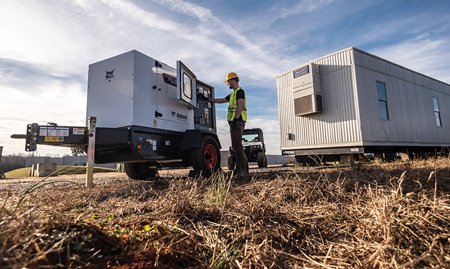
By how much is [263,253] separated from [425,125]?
13.2 m

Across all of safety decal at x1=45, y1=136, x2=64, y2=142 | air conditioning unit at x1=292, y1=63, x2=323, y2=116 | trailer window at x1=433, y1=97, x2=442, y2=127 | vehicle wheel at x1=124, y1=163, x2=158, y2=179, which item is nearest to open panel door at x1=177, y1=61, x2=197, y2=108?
vehicle wheel at x1=124, y1=163, x2=158, y2=179

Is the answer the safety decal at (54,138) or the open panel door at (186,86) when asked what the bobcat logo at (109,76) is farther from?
the safety decal at (54,138)

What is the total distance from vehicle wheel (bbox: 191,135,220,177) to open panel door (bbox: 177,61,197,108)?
3.06ft

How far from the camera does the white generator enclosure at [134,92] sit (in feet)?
15.4

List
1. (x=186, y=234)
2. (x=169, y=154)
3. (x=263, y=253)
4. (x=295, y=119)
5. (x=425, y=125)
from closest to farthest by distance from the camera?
(x=263, y=253)
(x=186, y=234)
(x=169, y=154)
(x=295, y=119)
(x=425, y=125)

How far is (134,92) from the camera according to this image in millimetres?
4656

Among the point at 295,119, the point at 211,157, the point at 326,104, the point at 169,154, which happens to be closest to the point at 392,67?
the point at 326,104

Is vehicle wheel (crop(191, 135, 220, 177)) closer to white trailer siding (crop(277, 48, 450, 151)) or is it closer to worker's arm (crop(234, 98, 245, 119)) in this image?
worker's arm (crop(234, 98, 245, 119))

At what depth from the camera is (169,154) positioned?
5195 millimetres

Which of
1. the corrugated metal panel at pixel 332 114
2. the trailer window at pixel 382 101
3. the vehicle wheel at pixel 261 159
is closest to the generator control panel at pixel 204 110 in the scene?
the corrugated metal panel at pixel 332 114

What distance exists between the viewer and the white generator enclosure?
15.4 feet

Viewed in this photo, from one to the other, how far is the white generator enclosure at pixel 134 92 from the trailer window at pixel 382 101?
7358 millimetres

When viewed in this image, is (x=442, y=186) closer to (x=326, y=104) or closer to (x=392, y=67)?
(x=326, y=104)

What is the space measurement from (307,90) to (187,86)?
515cm
